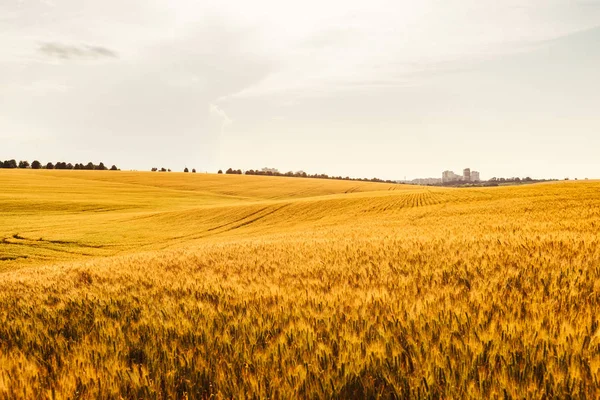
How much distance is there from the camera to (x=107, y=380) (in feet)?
6.69

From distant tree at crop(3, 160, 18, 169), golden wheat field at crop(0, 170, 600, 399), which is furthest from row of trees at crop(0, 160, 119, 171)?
golden wheat field at crop(0, 170, 600, 399)

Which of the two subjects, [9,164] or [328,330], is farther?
[9,164]

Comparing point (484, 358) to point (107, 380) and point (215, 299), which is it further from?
point (215, 299)

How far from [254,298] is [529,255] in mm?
4329

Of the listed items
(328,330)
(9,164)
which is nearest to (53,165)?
(9,164)

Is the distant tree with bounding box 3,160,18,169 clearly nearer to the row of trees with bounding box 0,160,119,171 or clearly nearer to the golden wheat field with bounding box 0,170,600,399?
the row of trees with bounding box 0,160,119,171

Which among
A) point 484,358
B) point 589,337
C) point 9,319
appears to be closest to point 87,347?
point 9,319

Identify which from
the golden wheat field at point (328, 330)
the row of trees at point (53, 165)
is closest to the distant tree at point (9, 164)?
the row of trees at point (53, 165)

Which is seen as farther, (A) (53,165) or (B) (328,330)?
(A) (53,165)

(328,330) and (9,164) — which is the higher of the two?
(9,164)

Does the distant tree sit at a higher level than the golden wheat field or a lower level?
higher

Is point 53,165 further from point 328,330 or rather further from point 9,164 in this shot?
point 328,330

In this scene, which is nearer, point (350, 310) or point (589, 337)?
point (589, 337)

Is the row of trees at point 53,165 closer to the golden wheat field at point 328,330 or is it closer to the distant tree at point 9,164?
the distant tree at point 9,164
